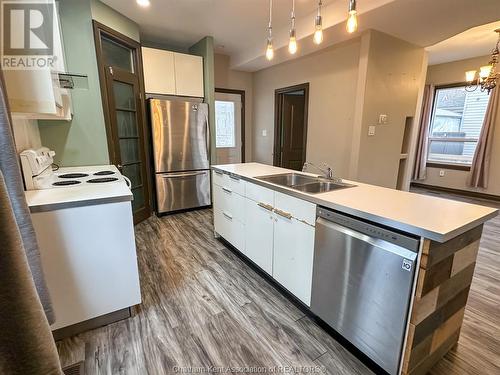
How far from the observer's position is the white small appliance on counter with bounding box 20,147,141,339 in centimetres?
145

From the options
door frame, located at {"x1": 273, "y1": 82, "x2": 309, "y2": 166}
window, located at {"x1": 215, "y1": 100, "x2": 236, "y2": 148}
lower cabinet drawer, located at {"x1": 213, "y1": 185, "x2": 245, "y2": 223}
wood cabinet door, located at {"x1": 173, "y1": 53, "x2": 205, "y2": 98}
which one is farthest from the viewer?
window, located at {"x1": 215, "y1": 100, "x2": 236, "y2": 148}

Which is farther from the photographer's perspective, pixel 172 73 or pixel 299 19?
pixel 172 73

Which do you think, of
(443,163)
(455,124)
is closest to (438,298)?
(443,163)

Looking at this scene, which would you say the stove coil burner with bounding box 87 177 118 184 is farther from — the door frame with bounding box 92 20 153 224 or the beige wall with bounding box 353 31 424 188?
the beige wall with bounding box 353 31 424 188

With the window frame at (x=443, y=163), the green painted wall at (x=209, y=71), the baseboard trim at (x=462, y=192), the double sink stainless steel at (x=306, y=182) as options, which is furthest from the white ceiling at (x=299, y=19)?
the baseboard trim at (x=462, y=192)

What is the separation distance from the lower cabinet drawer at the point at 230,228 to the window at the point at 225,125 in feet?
8.09

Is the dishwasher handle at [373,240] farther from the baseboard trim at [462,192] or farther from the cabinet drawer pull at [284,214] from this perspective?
the baseboard trim at [462,192]

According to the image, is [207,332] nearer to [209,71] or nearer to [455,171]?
[209,71]

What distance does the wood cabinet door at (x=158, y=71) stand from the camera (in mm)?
3461

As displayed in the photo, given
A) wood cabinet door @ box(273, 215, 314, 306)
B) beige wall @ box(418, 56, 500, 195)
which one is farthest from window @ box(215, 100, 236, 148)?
beige wall @ box(418, 56, 500, 195)

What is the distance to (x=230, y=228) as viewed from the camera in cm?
264

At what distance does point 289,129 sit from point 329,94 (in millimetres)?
1295

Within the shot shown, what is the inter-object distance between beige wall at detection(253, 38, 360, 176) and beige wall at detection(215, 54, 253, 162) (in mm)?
733

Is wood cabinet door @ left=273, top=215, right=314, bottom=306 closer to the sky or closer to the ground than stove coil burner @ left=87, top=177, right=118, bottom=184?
closer to the ground
